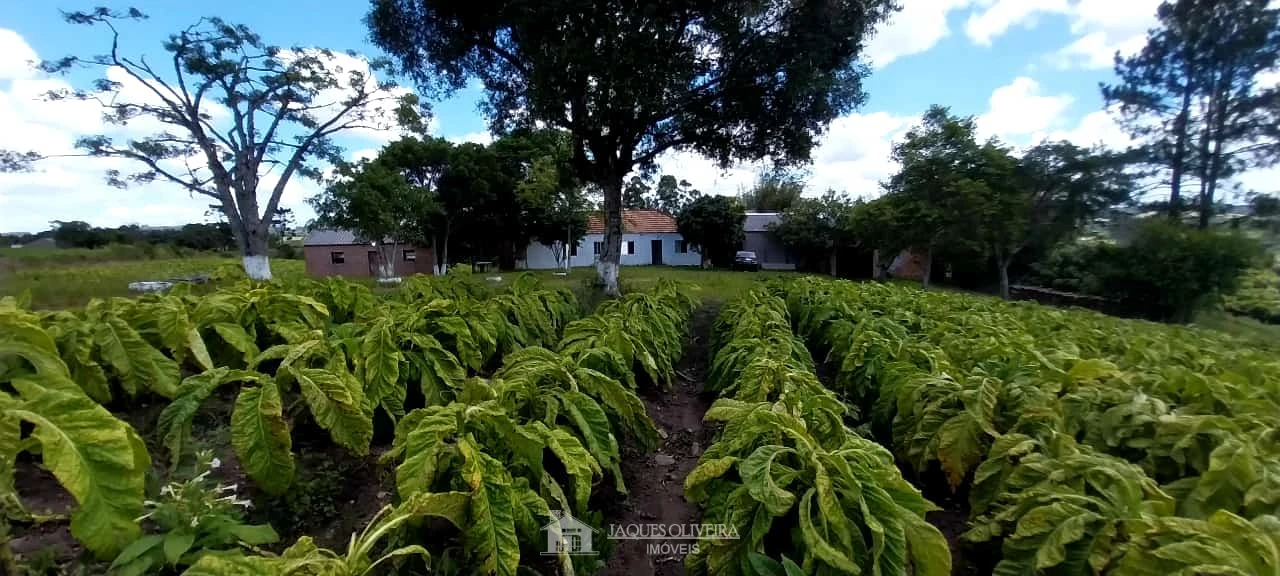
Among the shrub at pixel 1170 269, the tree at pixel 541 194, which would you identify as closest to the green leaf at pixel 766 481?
the shrub at pixel 1170 269

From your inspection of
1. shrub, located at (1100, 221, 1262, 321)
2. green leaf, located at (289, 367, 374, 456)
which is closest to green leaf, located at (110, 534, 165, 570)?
green leaf, located at (289, 367, 374, 456)

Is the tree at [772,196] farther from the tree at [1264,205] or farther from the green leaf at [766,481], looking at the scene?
the green leaf at [766,481]

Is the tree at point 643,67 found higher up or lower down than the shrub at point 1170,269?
higher up

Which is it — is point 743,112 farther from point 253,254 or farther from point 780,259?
point 780,259

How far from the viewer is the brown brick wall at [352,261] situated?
33281 millimetres

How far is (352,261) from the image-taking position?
33.8 metres

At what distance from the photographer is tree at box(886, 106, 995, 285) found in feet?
68.5

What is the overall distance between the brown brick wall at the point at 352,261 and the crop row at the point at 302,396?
99.2ft

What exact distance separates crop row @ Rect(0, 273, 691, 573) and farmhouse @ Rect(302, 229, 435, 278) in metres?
30.4

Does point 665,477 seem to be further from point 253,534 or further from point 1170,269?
point 1170,269

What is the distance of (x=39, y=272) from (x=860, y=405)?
35.2 ft

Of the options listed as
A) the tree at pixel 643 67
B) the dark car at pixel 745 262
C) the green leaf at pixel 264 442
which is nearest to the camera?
the green leaf at pixel 264 442

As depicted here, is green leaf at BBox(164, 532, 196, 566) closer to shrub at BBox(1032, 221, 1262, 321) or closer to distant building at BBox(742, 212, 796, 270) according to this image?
shrub at BBox(1032, 221, 1262, 321)

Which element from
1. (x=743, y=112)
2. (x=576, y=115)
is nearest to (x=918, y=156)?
(x=743, y=112)
